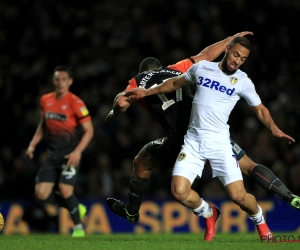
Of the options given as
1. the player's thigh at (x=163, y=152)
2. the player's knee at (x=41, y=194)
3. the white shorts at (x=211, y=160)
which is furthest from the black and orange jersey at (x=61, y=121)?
the white shorts at (x=211, y=160)

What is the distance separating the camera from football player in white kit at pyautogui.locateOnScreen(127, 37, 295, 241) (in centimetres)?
762

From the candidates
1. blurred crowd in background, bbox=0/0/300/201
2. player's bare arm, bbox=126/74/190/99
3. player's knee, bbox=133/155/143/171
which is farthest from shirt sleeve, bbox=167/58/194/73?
blurred crowd in background, bbox=0/0/300/201

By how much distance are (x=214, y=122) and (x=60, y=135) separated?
3693mm

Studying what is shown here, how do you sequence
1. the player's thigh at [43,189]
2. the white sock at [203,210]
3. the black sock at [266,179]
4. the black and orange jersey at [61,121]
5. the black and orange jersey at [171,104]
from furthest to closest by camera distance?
the black and orange jersey at [61,121]
the player's thigh at [43,189]
the black and orange jersey at [171,104]
the black sock at [266,179]
the white sock at [203,210]

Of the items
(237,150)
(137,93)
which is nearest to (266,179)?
(237,150)

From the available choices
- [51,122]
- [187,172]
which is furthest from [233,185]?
[51,122]

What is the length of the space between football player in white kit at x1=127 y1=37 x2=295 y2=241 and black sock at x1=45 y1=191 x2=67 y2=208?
11.3ft

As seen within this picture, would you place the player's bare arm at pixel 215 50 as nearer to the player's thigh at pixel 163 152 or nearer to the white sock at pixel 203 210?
the player's thigh at pixel 163 152

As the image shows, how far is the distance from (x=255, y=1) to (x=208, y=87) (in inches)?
344

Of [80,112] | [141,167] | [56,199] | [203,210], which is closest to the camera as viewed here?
[203,210]

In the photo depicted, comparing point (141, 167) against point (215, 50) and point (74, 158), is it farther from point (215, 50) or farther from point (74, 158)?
point (74, 158)

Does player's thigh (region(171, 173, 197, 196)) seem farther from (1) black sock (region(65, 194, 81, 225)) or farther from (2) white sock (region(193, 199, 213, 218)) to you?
(1) black sock (region(65, 194, 81, 225))

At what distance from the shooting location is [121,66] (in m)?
15.4

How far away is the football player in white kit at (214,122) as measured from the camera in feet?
25.0
